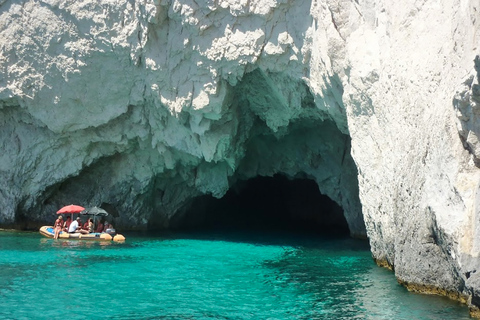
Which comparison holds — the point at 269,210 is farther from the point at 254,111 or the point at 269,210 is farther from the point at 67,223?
the point at 67,223

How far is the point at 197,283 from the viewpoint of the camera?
1312 centimetres

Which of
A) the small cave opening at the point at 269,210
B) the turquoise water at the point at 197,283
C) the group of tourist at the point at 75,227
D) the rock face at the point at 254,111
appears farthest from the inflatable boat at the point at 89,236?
the small cave opening at the point at 269,210

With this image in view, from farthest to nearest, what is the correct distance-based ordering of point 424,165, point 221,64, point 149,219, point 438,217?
point 149,219
point 221,64
point 424,165
point 438,217

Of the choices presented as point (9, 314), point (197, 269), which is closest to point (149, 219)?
point (197, 269)

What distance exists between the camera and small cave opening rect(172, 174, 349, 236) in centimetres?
2806

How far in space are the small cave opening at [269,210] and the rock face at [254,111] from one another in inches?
136

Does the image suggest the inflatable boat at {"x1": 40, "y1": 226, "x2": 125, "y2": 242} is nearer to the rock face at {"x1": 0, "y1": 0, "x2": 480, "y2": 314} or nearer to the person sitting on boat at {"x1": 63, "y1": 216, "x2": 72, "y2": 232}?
the person sitting on boat at {"x1": 63, "y1": 216, "x2": 72, "y2": 232}

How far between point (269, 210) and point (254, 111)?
47.0 ft

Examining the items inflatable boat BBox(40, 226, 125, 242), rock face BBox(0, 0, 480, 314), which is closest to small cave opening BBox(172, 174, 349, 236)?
rock face BBox(0, 0, 480, 314)

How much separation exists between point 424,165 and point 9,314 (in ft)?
24.8

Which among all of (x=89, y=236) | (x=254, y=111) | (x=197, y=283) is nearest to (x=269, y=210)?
(x=254, y=111)

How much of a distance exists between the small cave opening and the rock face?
3.46 metres

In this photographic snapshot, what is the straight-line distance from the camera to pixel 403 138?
12.0 metres

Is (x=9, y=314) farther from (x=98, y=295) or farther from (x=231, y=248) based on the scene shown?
(x=231, y=248)
